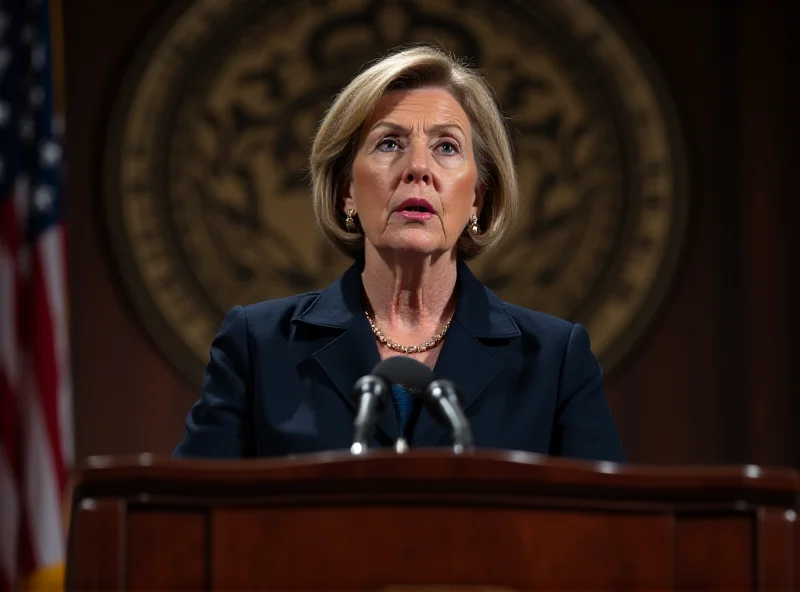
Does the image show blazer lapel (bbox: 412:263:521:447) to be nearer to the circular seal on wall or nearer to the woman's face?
the woman's face

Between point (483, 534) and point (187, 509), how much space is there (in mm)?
323

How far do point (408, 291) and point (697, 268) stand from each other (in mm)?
2304

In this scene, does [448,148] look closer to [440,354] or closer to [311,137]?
[440,354]

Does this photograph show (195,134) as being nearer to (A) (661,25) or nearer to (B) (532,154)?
(B) (532,154)

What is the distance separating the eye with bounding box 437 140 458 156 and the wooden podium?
41.6 inches

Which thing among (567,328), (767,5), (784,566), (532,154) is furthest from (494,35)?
(784,566)

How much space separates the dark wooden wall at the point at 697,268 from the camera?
13.2ft

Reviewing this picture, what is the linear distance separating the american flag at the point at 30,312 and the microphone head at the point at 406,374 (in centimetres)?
242

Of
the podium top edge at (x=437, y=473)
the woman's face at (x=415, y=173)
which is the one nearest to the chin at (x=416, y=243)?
the woman's face at (x=415, y=173)

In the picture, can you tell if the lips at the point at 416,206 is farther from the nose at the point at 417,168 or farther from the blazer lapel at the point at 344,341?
the blazer lapel at the point at 344,341

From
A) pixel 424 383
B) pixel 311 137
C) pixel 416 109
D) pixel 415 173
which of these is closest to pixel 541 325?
pixel 415 173

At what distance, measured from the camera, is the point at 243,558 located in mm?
1181

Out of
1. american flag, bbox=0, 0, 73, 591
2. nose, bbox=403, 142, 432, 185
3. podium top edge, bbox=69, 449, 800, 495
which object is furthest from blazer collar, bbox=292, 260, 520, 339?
american flag, bbox=0, 0, 73, 591

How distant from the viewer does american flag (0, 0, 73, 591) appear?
366cm
